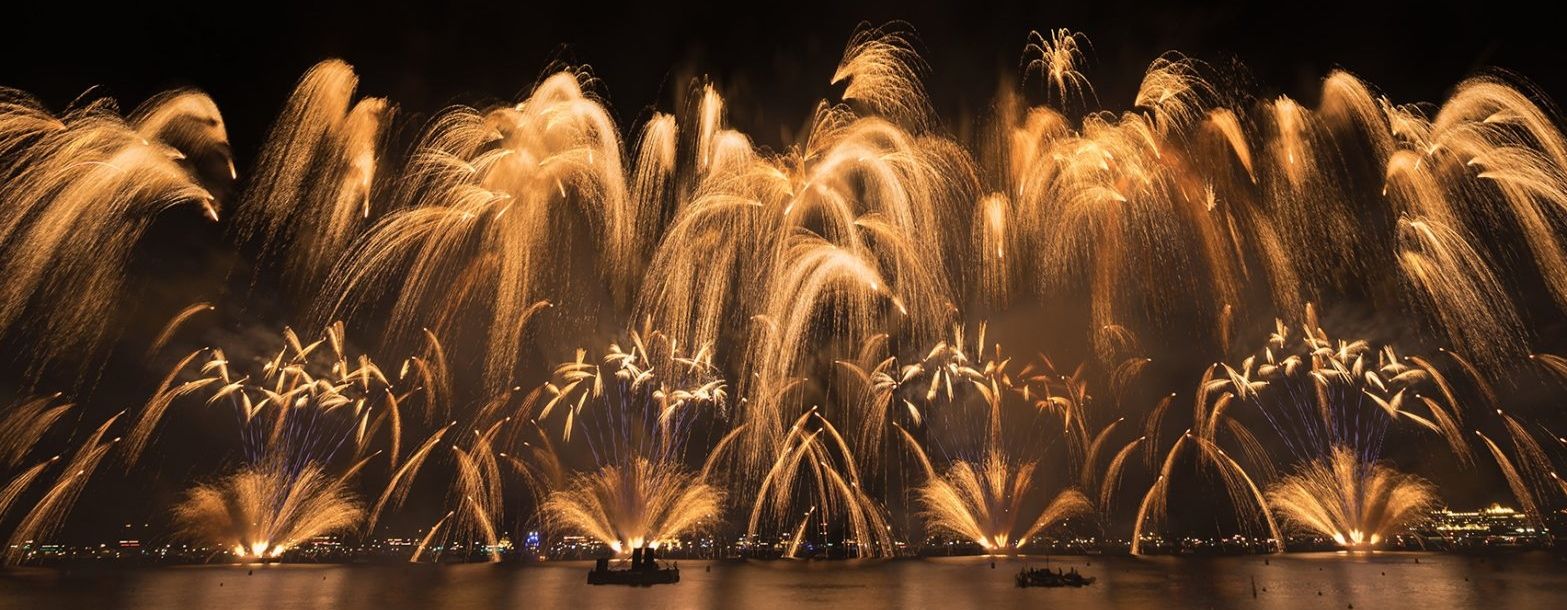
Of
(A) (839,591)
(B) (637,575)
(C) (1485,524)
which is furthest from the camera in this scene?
(C) (1485,524)

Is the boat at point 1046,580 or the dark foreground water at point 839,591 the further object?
the boat at point 1046,580

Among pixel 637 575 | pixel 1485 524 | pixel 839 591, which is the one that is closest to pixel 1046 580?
pixel 839 591

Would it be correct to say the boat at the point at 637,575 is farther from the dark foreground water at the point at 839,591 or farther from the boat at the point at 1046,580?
the boat at the point at 1046,580

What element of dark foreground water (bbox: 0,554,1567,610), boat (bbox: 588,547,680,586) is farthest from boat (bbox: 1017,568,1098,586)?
boat (bbox: 588,547,680,586)

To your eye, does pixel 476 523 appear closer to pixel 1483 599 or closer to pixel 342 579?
pixel 342 579

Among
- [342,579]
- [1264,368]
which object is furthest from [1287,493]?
[342,579]

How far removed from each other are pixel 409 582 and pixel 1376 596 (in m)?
54.4

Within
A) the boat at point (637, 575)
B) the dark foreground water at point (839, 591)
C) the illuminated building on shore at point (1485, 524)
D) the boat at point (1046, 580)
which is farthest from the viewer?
the illuminated building on shore at point (1485, 524)

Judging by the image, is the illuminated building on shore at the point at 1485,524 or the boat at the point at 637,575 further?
the illuminated building on shore at the point at 1485,524

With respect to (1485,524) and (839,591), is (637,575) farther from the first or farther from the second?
(1485,524)

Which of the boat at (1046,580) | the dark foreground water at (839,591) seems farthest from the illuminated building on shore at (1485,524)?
the boat at (1046,580)

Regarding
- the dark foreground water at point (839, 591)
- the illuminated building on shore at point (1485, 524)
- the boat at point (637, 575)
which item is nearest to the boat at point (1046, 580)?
the dark foreground water at point (839, 591)

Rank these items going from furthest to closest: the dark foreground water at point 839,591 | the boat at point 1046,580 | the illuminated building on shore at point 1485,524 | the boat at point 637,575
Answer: the illuminated building on shore at point 1485,524, the boat at point 637,575, the boat at point 1046,580, the dark foreground water at point 839,591

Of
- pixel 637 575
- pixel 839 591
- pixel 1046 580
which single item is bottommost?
pixel 839 591
